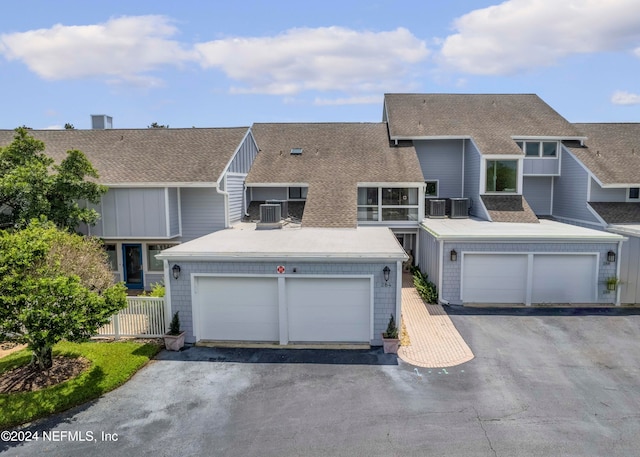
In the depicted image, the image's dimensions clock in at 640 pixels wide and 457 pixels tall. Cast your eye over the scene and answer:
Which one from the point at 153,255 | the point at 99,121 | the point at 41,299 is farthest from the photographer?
the point at 99,121

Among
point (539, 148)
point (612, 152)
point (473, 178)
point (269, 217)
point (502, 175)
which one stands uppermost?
point (539, 148)

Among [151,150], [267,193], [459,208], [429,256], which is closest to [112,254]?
[151,150]

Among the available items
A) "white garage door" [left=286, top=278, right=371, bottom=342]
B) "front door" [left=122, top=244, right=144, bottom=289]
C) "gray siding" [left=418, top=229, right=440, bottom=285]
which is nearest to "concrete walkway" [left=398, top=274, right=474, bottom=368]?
"gray siding" [left=418, top=229, right=440, bottom=285]

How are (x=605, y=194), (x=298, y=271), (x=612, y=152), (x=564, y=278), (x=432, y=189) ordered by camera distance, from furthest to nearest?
(x=432, y=189)
(x=612, y=152)
(x=605, y=194)
(x=564, y=278)
(x=298, y=271)

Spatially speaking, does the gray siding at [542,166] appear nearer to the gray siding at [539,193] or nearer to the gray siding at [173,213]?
the gray siding at [539,193]

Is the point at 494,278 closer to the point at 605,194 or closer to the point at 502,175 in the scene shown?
the point at 502,175

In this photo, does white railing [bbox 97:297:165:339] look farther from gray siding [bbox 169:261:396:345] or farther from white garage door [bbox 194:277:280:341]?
white garage door [bbox 194:277:280:341]
